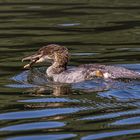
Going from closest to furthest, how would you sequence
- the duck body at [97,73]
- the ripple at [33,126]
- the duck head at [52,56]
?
1. the ripple at [33,126]
2. the duck body at [97,73]
3. the duck head at [52,56]

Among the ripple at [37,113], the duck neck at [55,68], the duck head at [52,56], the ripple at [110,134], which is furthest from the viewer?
the duck head at [52,56]

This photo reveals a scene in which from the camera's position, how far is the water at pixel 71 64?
9656mm

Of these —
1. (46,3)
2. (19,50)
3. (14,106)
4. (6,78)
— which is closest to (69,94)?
(14,106)

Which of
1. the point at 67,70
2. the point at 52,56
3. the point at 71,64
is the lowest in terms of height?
the point at 71,64

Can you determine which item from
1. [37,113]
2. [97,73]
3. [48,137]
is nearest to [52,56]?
[97,73]

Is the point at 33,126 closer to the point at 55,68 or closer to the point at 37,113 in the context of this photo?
the point at 37,113

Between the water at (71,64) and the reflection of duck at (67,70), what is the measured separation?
232mm

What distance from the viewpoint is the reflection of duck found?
40.9 feet

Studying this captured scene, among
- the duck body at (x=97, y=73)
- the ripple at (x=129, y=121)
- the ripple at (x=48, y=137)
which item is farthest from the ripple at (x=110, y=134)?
the duck body at (x=97, y=73)

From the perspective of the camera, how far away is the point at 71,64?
47.6 ft

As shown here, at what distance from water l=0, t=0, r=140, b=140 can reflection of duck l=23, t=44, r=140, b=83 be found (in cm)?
23

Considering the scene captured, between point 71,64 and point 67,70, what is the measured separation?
1304 mm

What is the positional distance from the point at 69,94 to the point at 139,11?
8731 millimetres

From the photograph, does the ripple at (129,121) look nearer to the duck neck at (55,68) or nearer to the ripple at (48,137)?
the ripple at (48,137)
